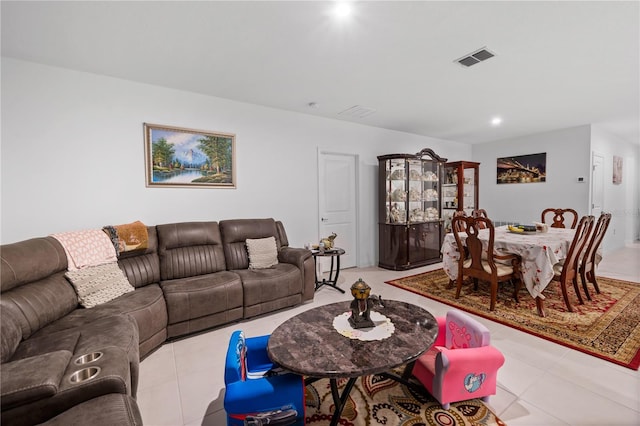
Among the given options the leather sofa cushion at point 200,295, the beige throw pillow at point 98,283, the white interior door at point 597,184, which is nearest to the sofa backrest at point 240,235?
the leather sofa cushion at point 200,295

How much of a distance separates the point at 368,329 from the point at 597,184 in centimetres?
652

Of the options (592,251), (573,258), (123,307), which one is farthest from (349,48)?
(592,251)

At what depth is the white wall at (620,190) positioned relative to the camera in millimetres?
5684

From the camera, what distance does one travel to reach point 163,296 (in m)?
2.54

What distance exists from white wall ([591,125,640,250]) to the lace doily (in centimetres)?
609

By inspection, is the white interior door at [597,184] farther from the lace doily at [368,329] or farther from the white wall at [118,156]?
the lace doily at [368,329]

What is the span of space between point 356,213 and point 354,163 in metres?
0.90

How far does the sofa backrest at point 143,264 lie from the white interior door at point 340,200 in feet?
7.83

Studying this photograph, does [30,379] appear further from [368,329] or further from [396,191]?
[396,191]

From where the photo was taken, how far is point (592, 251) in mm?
3373

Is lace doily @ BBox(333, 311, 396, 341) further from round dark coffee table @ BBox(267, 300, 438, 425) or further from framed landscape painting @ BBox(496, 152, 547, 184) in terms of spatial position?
framed landscape painting @ BBox(496, 152, 547, 184)

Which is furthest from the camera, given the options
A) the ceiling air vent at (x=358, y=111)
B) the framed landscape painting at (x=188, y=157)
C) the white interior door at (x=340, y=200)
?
the white interior door at (x=340, y=200)

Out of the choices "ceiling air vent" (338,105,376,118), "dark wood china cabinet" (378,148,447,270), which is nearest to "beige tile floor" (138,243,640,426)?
"dark wood china cabinet" (378,148,447,270)

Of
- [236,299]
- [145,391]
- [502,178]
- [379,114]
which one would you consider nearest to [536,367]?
[236,299]
